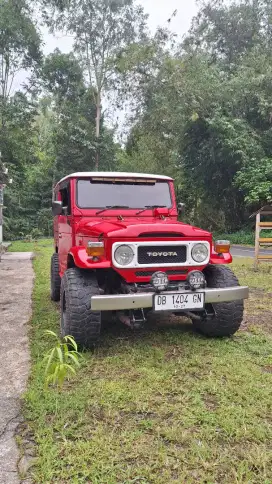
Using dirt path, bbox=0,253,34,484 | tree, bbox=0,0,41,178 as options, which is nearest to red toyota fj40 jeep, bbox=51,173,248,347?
dirt path, bbox=0,253,34,484

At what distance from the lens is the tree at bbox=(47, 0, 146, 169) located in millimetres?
28656

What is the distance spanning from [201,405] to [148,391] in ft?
1.36

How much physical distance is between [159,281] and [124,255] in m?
0.40

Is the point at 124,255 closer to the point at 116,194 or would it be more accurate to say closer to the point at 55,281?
the point at 116,194

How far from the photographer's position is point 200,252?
3.85 m

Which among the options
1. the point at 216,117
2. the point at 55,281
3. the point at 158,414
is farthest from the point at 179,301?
the point at 216,117

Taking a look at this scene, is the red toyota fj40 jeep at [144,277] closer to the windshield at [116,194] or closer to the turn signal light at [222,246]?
the turn signal light at [222,246]

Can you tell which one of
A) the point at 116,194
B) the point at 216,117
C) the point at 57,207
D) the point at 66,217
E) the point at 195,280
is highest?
the point at 216,117

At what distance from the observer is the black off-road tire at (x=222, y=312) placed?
3.95 meters

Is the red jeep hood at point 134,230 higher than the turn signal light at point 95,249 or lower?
higher

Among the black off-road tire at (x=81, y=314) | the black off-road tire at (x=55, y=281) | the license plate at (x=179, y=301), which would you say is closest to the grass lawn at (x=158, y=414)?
the black off-road tire at (x=81, y=314)

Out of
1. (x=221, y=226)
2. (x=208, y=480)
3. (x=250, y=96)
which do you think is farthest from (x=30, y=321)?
(x=221, y=226)

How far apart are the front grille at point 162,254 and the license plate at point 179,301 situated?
13.7 inches

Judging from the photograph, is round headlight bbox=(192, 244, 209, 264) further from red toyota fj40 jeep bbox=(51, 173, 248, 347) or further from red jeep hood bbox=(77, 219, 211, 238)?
red jeep hood bbox=(77, 219, 211, 238)
